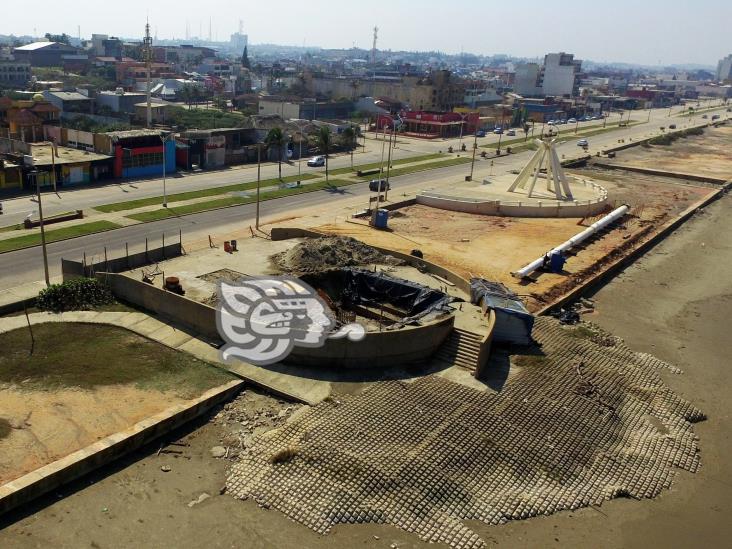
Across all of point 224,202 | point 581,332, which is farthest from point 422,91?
point 581,332

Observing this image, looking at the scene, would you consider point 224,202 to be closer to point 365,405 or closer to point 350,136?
point 365,405

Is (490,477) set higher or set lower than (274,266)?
lower

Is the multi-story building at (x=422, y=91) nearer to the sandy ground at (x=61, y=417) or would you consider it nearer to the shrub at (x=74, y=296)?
the shrub at (x=74, y=296)

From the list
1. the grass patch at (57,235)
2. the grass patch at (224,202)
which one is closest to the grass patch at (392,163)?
the grass patch at (224,202)

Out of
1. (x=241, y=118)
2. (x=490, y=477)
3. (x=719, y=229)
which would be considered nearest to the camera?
(x=490, y=477)

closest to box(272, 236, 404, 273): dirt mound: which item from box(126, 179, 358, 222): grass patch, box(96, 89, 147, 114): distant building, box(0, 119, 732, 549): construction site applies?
box(0, 119, 732, 549): construction site

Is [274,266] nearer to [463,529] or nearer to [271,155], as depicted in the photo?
[463,529]

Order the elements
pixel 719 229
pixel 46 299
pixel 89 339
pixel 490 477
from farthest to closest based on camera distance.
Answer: pixel 719 229, pixel 46 299, pixel 89 339, pixel 490 477

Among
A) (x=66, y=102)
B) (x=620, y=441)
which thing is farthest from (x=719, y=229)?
(x=66, y=102)

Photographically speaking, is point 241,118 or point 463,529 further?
point 241,118
